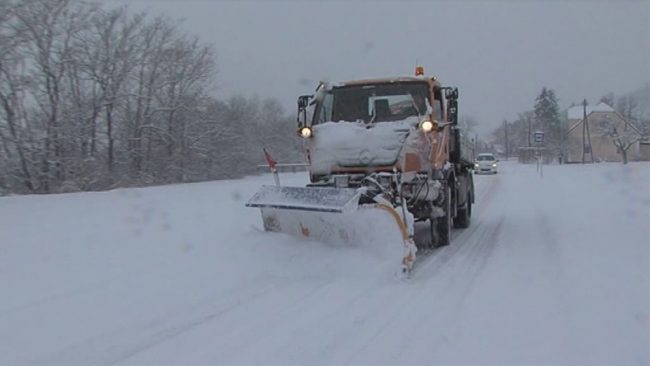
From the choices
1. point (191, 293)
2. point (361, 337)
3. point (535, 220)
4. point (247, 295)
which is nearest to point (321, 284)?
point (247, 295)

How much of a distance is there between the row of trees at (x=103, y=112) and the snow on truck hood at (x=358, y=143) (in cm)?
1570

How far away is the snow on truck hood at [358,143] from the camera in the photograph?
7582mm

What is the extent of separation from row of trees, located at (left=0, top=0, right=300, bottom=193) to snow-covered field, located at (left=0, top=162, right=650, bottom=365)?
40.8ft

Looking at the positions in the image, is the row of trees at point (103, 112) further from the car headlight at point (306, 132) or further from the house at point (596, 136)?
the house at point (596, 136)

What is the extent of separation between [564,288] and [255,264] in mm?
3405

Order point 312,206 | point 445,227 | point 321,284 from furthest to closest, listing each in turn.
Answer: point 445,227, point 312,206, point 321,284

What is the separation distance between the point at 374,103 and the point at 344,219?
2.31 meters

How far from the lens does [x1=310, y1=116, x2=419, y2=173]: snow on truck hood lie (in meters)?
7.58

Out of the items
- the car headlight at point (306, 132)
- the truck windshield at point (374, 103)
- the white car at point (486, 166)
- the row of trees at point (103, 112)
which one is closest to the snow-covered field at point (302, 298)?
the car headlight at point (306, 132)

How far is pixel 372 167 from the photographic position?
24.8ft

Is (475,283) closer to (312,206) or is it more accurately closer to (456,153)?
(312,206)

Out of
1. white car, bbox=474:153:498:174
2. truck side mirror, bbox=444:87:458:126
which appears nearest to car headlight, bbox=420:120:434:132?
truck side mirror, bbox=444:87:458:126

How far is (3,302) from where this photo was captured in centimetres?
538

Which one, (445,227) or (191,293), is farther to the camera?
(445,227)
